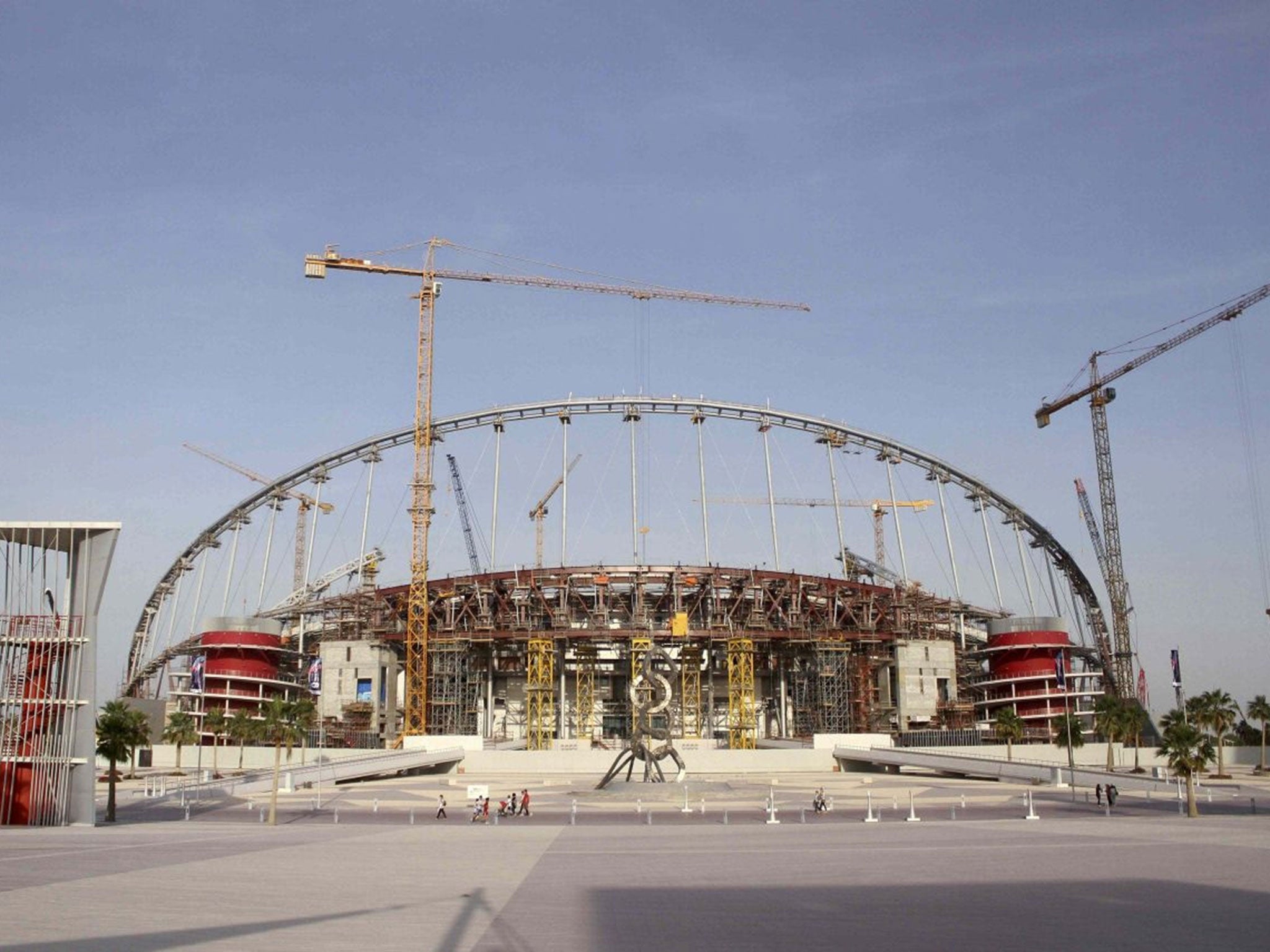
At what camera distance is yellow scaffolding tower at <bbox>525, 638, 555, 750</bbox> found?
128 m

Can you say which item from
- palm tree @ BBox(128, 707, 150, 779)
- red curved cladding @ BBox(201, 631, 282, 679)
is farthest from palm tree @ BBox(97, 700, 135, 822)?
red curved cladding @ BBox(201, 631, 282, 679)

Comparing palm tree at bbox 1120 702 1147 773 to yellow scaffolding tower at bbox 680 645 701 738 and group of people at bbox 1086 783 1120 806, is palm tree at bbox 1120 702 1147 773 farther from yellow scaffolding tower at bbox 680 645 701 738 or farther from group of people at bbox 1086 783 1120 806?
yellow scaffolding tower at bbox 680 645 701 738

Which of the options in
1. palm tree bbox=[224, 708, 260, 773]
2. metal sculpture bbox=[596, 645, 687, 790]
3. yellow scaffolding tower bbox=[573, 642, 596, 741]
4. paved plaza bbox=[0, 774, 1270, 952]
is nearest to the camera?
paved plaza bbox=[0, 774, 1270, 952]

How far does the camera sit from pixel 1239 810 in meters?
59.1

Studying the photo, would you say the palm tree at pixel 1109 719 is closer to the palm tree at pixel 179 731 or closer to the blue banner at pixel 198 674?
the palm tree at pixel 179 731

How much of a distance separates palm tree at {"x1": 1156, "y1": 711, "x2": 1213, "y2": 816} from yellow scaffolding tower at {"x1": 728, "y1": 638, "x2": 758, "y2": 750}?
2648 inches

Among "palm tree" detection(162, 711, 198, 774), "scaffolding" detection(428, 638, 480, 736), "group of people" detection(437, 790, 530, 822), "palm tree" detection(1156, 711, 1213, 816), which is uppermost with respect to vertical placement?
"scaffolding" detection(428, 638, 480, 736)

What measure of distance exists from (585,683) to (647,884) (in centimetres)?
11203

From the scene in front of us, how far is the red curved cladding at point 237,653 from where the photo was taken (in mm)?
139500

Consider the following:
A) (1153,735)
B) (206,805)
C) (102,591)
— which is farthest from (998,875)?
(1153,735)

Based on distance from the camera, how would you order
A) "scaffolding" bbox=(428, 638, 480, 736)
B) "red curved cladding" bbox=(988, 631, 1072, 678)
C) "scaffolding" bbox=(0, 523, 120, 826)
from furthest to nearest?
"red curved cladding" bbox=(988, 631, 1072, 678)
"scaffolding" bbox=(428, 638, 480, 736)
"scaffolding" bbox=(0, 523, 120, 826)

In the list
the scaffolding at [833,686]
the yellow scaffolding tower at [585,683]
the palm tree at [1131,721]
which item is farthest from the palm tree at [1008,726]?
the yellow scaffolding tower at [585,683]

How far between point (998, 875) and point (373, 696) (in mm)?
112989

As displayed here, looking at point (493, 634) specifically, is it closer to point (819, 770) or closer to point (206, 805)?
point (819, 770)
